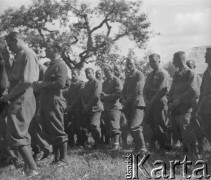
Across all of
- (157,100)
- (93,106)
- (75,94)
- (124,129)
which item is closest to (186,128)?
(157,100)

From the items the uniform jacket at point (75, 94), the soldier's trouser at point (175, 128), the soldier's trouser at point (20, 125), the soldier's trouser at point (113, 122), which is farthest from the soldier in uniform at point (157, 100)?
the soldier's trouser at point (20, 125)

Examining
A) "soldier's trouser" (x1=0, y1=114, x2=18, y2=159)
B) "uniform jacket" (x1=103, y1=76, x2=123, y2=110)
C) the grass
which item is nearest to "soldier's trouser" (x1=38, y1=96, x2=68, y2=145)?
the grass

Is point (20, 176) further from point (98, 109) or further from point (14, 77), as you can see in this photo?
point (98, 109)

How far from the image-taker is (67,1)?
27859mm

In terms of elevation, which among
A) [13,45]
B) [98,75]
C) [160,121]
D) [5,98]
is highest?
[13,45]

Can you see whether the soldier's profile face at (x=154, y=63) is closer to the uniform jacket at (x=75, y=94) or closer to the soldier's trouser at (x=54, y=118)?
the soldier's trouser at (x=54, y=118)

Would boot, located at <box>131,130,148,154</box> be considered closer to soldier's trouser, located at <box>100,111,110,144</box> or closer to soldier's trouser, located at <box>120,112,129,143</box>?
soldier's trouser, located at <box>100,111,110,144</box>

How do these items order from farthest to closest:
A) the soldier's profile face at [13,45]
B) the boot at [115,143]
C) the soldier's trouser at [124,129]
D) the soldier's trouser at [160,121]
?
the soldier's trouser at [124,129] < the boot at [115,143] < the soldier's trouser at [160,121] < the soldier's profile face at [13,45]

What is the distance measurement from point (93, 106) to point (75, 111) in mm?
851

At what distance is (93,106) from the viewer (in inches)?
380

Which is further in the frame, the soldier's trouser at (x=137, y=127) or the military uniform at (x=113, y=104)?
the military uniform at (x=113, y=104)

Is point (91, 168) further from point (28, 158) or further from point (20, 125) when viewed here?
point (20, 125)

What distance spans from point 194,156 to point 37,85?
9.90 feet

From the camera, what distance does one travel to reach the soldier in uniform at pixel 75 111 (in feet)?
33.8
